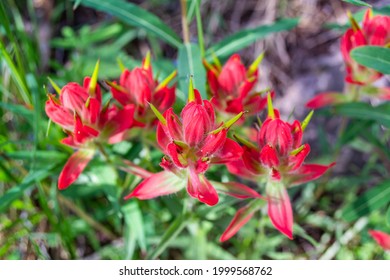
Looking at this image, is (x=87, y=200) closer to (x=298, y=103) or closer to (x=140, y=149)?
(x=140, y=149)

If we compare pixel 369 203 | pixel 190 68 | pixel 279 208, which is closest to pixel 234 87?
pixel 190 68

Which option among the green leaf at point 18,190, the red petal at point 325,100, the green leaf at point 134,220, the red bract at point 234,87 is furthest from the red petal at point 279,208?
the green leaf at point 18,190

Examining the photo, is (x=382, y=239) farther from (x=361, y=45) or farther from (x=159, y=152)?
(x=159, y=152)

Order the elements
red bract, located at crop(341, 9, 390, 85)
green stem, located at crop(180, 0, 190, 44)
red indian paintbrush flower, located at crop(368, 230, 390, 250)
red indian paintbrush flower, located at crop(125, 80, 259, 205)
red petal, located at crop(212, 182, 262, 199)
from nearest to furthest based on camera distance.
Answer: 1. red indian paintbrush flower, located at crop(125, 80, 259, 205)
2. red petal, located at crop(212, 182, 262, 199)
3. red bract, located at crop(341, 9, 390, 85)
4. red indian paintbrush flower, located at crop(368, 230, 390, 250)
5. green stem, located at crop(180, 0, 190, 44)

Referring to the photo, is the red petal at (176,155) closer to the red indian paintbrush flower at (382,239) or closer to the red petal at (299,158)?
the red petal at (299,158)

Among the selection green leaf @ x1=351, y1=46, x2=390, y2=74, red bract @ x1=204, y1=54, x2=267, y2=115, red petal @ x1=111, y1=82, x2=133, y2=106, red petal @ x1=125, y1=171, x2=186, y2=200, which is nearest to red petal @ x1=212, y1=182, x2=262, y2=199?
red petal @ x1=125, y1=171, x2=186, y2=200

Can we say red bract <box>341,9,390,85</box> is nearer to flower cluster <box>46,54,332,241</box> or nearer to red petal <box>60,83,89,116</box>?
flower cluster <box>46,54,332,241</box>
